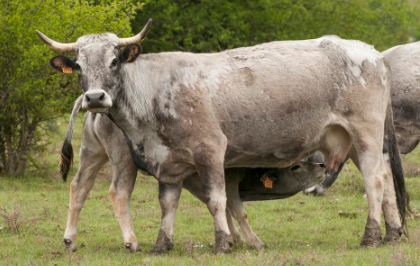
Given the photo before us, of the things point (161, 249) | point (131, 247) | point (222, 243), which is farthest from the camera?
point (131, 247)

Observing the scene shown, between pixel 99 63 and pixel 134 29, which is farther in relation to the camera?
pixel 134 29

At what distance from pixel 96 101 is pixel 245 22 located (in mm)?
16837

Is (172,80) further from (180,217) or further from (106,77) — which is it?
(180,217)

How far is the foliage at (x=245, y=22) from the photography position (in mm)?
23547

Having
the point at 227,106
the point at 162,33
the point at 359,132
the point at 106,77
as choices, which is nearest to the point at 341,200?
the point at 359,132

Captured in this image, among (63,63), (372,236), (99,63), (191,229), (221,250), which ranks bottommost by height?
(191,229)

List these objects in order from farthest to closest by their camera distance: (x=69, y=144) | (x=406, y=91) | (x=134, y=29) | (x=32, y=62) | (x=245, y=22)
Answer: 1. (x=245, y=22)
2. (x=134, y=29)
3. (x=32, y=62)
4. (x=406, y=91)
5. (x=69, y=144)

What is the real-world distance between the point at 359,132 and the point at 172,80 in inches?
85.8

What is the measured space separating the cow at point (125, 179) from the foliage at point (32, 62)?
464cm

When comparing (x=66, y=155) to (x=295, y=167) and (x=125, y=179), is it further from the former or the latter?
(x=295, y=167)

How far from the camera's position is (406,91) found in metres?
12.9

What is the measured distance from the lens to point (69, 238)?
9781 mm

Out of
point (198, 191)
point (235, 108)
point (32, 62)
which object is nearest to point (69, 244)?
point (198, 191)

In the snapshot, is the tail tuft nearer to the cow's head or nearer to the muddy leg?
the cow's head
